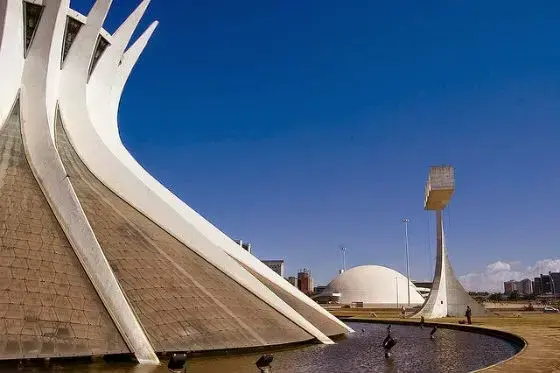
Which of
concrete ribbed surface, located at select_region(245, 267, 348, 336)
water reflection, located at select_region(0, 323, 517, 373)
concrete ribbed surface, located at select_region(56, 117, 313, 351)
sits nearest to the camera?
water reflection, located at select_region(0, 323, 517, 373)

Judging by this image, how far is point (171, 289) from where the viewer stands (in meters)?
13.2

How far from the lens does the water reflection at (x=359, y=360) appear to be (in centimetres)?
1027

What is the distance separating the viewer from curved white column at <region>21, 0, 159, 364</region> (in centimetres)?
1134

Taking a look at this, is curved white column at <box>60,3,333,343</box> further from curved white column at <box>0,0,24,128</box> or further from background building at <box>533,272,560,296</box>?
background building at <box>533,272,560,296</box>

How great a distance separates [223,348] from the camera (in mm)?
12258

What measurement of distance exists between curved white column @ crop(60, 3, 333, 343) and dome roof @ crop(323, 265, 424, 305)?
5897 centimetres

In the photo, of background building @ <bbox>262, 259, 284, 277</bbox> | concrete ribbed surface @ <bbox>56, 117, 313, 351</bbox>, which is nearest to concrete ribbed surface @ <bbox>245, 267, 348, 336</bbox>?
concrete ribbed surface @ <bbox>56, 117, 313, 351</bbox>

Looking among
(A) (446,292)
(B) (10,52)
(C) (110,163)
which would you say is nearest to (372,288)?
(A) (446,292)

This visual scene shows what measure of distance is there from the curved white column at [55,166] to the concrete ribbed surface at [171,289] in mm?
514

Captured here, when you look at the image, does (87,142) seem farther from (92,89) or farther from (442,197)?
(442,197)

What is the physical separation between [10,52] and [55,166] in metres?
5.65

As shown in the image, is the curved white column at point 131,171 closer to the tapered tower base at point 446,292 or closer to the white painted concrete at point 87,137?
the white painted concrete at point 87,137

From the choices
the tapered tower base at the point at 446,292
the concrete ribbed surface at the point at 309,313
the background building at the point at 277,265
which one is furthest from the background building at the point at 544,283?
the concrete ribbed surface at the point at 309,313

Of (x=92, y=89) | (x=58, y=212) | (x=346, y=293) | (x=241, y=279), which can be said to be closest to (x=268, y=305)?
(x=241, y=279)
